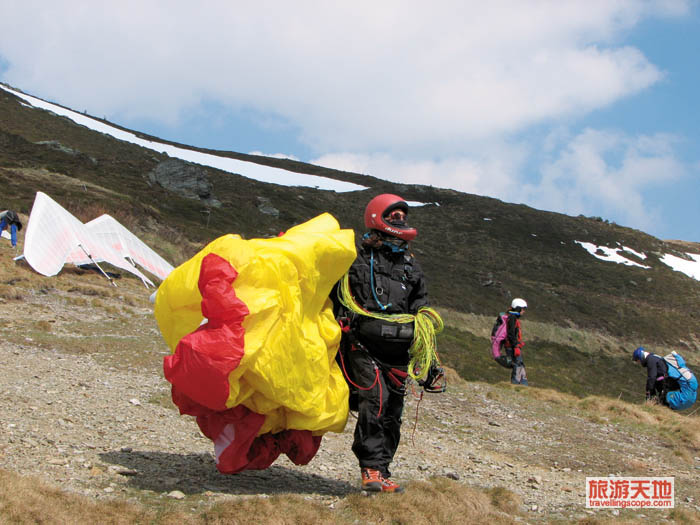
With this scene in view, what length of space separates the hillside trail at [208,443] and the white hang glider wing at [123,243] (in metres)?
7.91

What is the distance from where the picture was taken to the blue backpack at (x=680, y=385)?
11.8m

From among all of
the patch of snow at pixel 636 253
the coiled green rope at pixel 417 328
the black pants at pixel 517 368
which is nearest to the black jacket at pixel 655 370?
the black pants at pixel 517 368

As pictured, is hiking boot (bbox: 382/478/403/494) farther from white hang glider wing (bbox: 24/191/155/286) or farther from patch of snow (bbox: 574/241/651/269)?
patch of snow (bbox: 574/241/651/269)

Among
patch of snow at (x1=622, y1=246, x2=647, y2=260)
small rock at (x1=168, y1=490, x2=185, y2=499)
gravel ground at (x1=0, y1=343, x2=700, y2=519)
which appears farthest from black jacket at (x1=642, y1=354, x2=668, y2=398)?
patch of snow at (x1=622, y1=246, x2=647, y2=260)

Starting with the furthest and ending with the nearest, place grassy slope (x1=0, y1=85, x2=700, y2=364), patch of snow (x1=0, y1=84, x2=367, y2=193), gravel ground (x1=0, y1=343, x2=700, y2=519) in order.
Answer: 1. patch of snow (x1=0, y1=84, x2=367, y2=193)
2. grassy slope (x1=0, y1=85, x2=700, y2=364)
3. gravel ground (x1=0, y1=343, x2=700, y2=519)

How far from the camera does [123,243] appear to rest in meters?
20.4

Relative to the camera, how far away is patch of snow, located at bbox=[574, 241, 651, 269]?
54.1 metres

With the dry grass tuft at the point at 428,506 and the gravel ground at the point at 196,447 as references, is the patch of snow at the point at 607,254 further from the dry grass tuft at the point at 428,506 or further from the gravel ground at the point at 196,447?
the dry grass tuft at the point at 428,506

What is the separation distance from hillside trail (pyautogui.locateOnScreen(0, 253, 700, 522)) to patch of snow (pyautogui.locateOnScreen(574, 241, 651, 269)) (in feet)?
154

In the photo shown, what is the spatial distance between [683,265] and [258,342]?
6515 centimetres

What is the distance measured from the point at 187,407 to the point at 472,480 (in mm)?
3406

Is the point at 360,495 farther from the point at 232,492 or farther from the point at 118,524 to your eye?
the point at 118,524

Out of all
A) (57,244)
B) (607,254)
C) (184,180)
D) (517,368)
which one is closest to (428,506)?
(517,368)

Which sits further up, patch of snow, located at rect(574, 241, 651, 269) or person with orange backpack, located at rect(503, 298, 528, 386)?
patch of snow, located at rect(574, 241, 651, 269)
